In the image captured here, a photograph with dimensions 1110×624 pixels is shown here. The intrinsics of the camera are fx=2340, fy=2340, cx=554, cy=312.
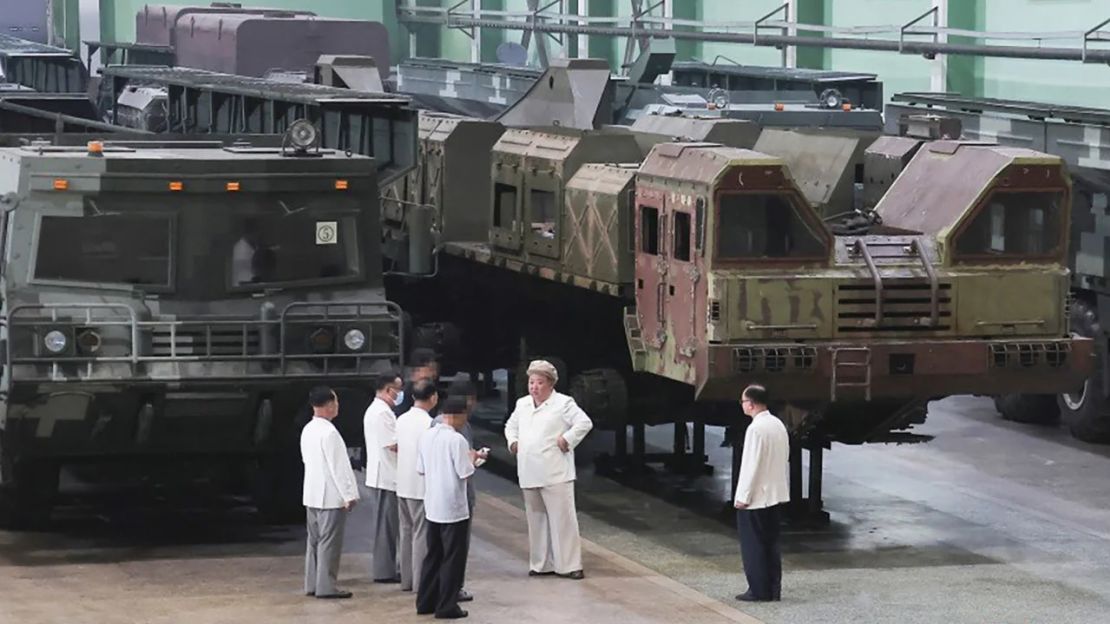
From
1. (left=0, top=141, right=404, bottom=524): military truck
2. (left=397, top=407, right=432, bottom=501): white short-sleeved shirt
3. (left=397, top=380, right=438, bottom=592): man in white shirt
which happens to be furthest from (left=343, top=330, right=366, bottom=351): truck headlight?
(left=397, top=407, right=432, bottom=501): white short-sleeved shirt

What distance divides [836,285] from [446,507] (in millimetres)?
3886

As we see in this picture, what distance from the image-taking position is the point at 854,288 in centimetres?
1672

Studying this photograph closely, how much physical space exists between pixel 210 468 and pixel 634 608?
11.8 feet

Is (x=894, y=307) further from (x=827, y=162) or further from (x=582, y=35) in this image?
(x=582, y=35)

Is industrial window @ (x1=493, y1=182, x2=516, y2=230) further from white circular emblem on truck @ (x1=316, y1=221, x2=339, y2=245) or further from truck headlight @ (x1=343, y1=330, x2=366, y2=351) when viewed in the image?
truck headlight @ (x1=343, y1=330, x2=366, y2=351)

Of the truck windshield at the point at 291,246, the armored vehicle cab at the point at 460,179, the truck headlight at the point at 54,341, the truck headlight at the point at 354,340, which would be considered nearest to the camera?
the truck headlight at the point at 54,341

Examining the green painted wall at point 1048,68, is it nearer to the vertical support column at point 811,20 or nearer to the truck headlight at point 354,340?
the vertical support column at point 811,20

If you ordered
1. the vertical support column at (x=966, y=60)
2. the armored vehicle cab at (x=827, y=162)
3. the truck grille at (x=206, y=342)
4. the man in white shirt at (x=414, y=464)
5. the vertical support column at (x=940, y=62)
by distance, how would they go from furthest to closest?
the vertical support column at (x=966, y=60) → the vertical support column at (x=940, y=62) → the armored vehicle cab at (x=827, y=162) → the truck grille at (x=206, y=342) → the man in white shirt at (x=414, y=464)

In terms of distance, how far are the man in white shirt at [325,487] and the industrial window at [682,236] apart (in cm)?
339

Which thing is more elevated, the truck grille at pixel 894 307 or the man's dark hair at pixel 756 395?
the truck grille at pixel 894 307

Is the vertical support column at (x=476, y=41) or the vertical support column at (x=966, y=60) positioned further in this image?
the vertical support column at (x=476, y=41)

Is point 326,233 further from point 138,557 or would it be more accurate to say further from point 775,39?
point 775,39

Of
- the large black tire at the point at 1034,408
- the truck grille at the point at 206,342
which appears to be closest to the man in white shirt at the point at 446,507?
the truck grille at the point at 206,342

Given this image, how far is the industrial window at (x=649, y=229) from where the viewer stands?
57.9 ft
